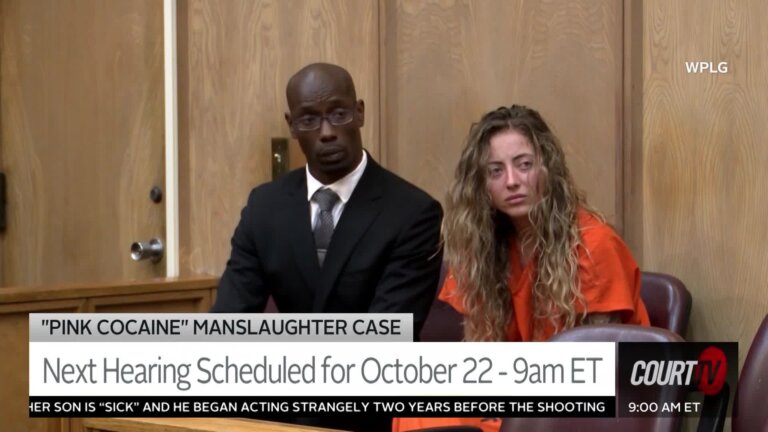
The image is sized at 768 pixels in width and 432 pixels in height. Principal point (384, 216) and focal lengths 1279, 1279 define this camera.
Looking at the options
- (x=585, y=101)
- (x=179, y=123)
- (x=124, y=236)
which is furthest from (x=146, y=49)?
(x=585, y=101)

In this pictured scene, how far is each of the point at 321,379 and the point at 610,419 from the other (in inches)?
20.1

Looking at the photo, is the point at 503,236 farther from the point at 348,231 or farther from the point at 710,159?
the point at 710,159

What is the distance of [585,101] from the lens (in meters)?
3.56

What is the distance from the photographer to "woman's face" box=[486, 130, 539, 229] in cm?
295

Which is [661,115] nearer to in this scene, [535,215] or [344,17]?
[535,215]

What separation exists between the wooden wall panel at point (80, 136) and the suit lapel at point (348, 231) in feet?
5.11

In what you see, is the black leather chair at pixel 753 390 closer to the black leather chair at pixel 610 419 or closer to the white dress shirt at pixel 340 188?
the black leather chair at pixel 610 419

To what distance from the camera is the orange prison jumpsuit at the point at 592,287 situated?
2.82 metres

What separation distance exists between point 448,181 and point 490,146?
821 millimetres

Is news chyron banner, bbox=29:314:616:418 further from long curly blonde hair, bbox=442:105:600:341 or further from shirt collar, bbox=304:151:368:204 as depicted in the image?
shirt collar, bbox=304:151:368:204

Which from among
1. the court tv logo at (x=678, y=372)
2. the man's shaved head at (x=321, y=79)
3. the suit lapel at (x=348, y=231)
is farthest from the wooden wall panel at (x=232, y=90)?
the court tv logo at (x=678, y=372)

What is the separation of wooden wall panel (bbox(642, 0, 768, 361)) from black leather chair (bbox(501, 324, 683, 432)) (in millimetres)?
1153

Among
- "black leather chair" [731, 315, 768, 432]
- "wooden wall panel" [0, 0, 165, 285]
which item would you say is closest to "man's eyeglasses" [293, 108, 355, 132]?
"black leather chair" [731, 315, 768, 432]

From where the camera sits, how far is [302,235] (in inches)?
121
